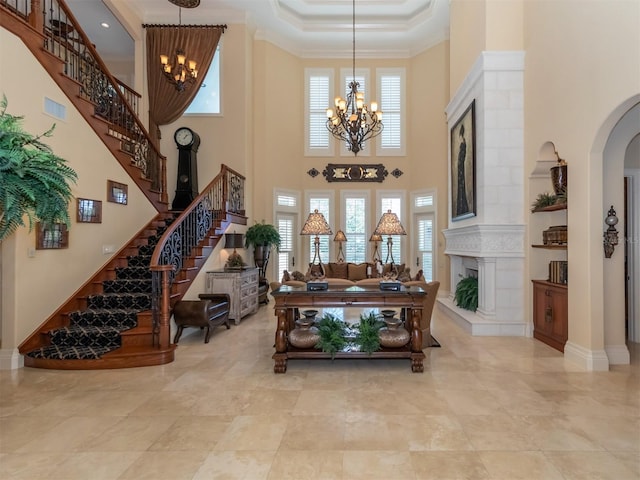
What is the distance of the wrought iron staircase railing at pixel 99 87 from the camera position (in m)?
5.67

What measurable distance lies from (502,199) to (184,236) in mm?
→ 5579

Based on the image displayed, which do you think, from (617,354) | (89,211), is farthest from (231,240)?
(617,354)

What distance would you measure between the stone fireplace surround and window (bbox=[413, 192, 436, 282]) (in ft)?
13.4

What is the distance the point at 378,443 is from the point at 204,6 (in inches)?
408

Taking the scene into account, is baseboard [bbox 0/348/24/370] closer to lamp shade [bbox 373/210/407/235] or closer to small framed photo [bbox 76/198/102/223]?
small framed photo [bbox 76/198/102/223]

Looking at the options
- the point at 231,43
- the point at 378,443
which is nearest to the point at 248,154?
the point at 231,43

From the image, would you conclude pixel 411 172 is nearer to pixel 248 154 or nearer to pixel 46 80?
pixel 248 154

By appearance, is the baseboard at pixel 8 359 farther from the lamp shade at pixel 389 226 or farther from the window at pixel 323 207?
the window at pixel 323 207

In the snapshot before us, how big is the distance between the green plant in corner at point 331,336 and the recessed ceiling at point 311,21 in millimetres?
8352

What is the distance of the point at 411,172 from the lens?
1074 centimetres

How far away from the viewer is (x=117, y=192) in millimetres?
6465

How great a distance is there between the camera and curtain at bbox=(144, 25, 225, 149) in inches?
353

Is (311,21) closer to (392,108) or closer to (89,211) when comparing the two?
(392,108)

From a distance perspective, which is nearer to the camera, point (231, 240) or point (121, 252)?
point (121, 252)
